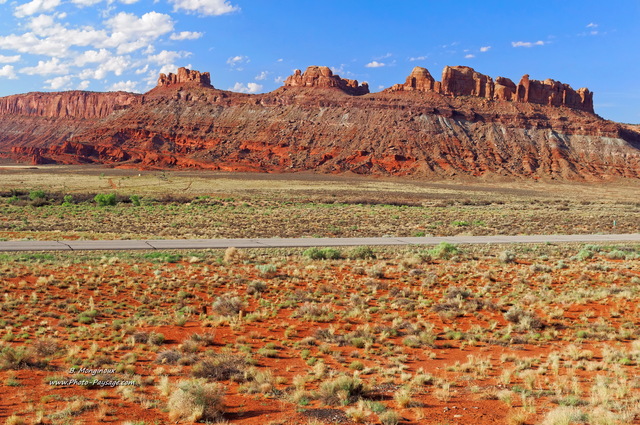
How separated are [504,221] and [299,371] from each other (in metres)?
35.8

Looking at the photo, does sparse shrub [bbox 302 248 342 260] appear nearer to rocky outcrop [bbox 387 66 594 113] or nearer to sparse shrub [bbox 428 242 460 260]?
sparse shrub [bbox 428 242 460 260]

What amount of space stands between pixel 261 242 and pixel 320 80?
458 feet

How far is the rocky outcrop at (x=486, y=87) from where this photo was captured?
151250 millimetres

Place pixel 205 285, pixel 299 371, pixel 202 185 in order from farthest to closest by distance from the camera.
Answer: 1. pixel 202 185
2. pixel 205 285
3. pixel 299 371

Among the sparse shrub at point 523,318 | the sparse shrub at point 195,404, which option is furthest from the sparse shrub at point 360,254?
the sparse shrub at point 195,404

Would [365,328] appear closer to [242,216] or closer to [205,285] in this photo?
[205,285]

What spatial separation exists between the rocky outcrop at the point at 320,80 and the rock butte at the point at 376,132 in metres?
0.45

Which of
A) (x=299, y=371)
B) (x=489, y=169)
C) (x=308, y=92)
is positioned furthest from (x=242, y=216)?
(x=308, y=92)

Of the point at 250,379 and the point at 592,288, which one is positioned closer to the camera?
the point at 250,379

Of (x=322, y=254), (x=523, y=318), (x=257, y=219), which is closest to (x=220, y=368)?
(x=523, y=318)

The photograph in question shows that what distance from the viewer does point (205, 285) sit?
16.9 metres

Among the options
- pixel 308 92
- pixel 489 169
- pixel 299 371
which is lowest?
pixel 299 371

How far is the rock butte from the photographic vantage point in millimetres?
124688

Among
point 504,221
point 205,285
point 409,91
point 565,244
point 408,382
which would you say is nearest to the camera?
point 408,382
